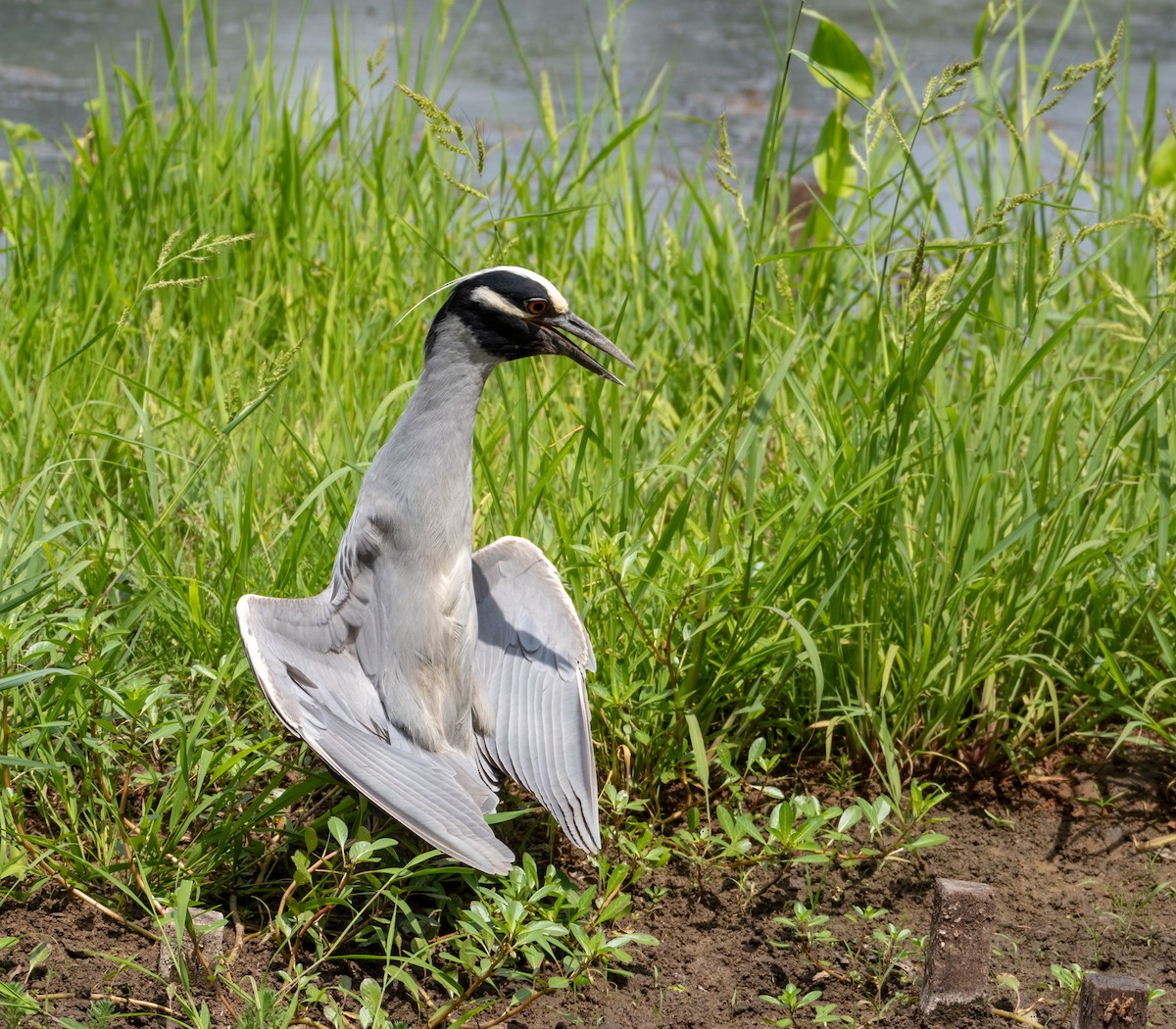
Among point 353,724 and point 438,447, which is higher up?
point 438,447

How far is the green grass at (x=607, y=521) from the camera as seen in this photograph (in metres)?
2.36

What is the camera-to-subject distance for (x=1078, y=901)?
2541mm

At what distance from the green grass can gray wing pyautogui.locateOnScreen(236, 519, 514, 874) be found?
12 centimetres

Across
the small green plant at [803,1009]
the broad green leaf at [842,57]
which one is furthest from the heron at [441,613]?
the broad green leaf at [842,57]

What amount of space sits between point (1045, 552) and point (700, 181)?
2110 mm

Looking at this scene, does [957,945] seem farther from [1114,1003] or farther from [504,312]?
[504,312]

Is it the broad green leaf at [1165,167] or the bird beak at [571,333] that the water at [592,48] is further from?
the bird beak at [571,333]

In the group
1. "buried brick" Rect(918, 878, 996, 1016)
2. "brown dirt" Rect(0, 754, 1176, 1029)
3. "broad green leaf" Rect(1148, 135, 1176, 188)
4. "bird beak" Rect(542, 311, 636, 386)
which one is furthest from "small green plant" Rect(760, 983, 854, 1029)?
"broad green leaf" Rect(1148, 135, 1176, 188)

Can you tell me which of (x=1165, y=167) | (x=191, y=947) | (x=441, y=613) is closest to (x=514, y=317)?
(x=441, y=613)

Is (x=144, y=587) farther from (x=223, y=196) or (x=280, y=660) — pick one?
(x=223, y=196)

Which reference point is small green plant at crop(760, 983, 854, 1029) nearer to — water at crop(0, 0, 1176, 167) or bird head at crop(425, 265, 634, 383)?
bird head at crop(425, 265, 634, 383)

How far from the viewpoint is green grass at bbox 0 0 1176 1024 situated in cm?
236

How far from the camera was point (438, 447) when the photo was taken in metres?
2.42

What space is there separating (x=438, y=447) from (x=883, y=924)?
1156mm
